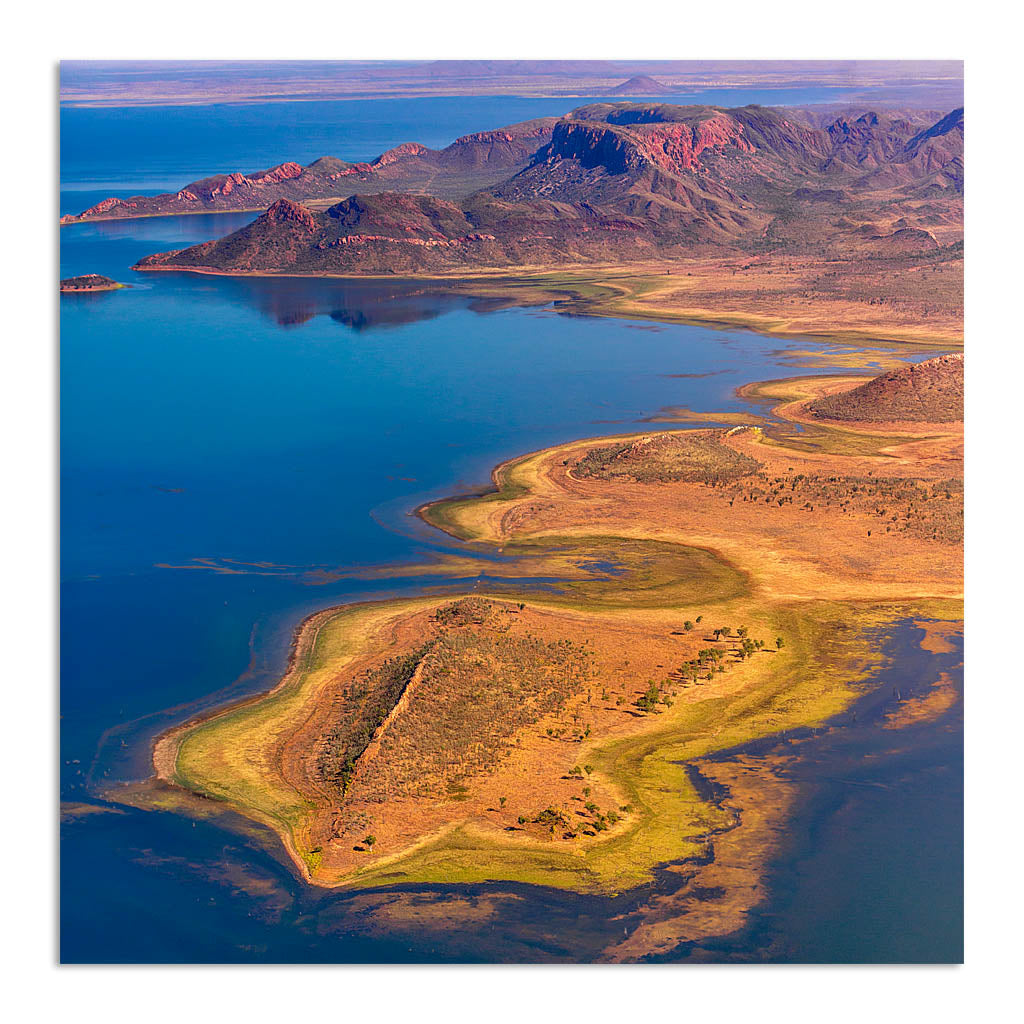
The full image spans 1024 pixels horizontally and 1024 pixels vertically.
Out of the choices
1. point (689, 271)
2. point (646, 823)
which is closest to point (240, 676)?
point (646, 823)

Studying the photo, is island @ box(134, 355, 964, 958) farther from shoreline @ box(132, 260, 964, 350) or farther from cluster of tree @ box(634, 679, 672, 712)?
shoreline @ box(132, 260, 964, 350)

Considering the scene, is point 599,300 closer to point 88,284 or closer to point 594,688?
point 88,284

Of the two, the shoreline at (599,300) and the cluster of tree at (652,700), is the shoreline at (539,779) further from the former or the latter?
the shoreline at (599,300)

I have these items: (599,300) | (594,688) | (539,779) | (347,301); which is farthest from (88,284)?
(539,779)

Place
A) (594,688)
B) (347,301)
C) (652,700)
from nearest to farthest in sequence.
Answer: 1. (652,700)
2. (594,688)
3. (347,301)

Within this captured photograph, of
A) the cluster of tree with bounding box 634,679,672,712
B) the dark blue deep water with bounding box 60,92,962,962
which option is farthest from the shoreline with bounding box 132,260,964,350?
the cluster of tree with bounding box 634,679,672,712

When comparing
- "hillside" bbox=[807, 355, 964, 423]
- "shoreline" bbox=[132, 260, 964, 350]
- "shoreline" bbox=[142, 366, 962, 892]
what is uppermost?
"shoreline" bbox=[132, 260, 964, 350]

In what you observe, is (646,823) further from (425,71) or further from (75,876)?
(425,71)
